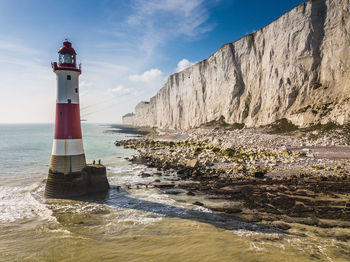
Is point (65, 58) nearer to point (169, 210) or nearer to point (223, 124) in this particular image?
Answer: point (169, 210)

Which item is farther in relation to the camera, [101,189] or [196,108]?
[196,108]

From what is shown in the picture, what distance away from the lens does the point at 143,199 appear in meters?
12.4

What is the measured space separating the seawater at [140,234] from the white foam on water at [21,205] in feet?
0.14

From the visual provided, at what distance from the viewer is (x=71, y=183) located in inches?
491

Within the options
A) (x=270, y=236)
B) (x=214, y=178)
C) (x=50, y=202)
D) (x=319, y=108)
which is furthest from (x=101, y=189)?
(x=319, y=108)

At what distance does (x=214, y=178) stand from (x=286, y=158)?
21.4 ft

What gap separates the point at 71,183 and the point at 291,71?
32.9 metres

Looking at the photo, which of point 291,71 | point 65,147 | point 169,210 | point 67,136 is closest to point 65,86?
point 67,136

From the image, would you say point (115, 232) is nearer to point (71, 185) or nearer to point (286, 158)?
point (71, 185)

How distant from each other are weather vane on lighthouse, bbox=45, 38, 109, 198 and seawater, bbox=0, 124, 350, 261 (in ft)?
2.83

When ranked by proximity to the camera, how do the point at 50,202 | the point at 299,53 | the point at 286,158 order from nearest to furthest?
the point at 50,202 < the point at 286,158 < the point at 299,53

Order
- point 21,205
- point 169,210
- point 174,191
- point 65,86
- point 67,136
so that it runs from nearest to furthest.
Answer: point 169,210 < point 21,205 < point 65,86 < point 67,136 < point 174,191

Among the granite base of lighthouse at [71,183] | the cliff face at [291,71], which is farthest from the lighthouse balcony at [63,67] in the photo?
the cliff face at [291,71]

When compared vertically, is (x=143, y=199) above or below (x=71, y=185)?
below
